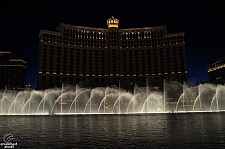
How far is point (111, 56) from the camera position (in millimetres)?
127625

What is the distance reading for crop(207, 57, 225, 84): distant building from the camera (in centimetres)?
13618

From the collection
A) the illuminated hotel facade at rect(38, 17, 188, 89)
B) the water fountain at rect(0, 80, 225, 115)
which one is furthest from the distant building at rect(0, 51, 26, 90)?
the water fountain at rect(0, 80, 225, 115)

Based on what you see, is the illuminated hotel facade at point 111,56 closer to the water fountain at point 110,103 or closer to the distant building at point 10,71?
the water fountain at point 110,103

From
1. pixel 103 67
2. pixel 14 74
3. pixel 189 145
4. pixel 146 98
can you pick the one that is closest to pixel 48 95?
pixel 146 98

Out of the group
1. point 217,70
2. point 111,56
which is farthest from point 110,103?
point 217,70

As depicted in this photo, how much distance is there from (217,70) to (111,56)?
79602mm

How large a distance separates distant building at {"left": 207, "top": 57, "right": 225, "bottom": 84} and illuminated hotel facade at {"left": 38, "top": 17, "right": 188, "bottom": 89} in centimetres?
3613

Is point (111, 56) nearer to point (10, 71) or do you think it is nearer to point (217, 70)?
point (217, 70)

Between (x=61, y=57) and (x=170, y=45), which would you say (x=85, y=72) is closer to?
(x=61, y=57)

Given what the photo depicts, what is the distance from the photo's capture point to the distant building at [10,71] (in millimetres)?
162375

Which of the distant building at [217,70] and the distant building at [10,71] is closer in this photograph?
the distant building at [217,70]

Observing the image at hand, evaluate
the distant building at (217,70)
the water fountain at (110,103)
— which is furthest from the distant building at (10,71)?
the distant building at (217,70)

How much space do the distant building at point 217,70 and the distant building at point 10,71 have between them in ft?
498

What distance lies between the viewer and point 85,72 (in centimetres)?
12375
